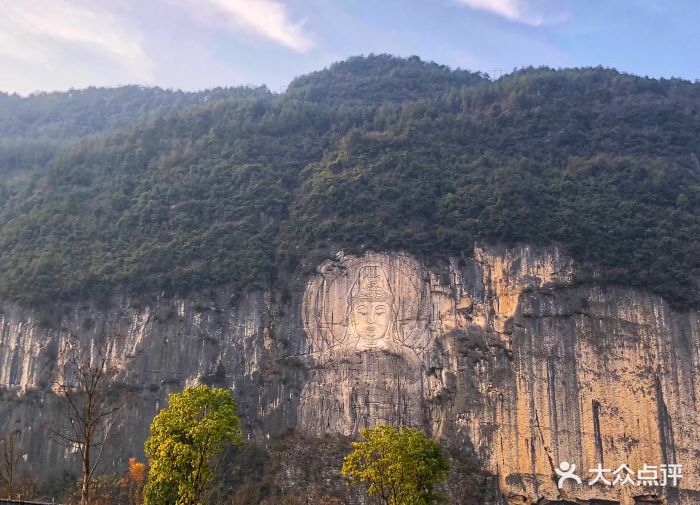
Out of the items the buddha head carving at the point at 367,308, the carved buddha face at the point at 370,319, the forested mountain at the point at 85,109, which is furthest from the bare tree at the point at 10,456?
the forested mountain at the point at 85,109

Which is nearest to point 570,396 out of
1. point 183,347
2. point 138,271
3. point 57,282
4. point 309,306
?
point 309,306

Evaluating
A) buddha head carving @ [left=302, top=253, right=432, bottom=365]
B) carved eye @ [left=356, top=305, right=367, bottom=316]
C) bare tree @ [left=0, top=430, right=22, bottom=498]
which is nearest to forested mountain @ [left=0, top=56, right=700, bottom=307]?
buddha head carving @ [left=302, top=253, right=432, bottom=365]

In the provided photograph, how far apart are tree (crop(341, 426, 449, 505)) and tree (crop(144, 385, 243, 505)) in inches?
162

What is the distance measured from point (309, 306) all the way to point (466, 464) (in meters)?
10.5

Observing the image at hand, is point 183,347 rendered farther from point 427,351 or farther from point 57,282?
point 427,351

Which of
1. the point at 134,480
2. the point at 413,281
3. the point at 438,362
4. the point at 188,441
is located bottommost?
the point at 134,480

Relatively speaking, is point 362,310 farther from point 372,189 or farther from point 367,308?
point 372,189

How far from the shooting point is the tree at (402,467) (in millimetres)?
19109

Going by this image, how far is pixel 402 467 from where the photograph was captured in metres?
19.1

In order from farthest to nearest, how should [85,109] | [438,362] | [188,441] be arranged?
[85,109] < [438,362] < [188,441]

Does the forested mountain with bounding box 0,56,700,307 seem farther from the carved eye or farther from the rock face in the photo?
the carved eye

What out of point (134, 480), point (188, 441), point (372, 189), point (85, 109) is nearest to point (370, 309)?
point (372, 189)

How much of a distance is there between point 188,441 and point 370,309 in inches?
704

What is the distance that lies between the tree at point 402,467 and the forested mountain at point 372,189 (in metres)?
15.6
